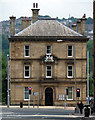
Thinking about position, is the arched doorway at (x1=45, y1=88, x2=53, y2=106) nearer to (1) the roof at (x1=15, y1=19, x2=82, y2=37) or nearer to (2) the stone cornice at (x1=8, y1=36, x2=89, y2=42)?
(2) the stone cornice at (x1=8, y1=36, x2=89, y2=42)

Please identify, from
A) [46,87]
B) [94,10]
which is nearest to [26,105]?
[46,87]

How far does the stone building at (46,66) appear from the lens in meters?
83.4

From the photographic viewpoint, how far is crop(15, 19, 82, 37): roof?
8469cm

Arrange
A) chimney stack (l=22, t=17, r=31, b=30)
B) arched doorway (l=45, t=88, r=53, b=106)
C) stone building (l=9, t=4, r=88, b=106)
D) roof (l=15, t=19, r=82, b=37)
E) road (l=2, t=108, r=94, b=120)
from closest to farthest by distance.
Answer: road (l=2, t=108, r=94, b=120), stone building (l=9, t=4, r=88, b=106), arched doorway (l=45, t=88, r=53, b=106), roof (l=15, t=19, r=82, b=37), chimney stack (l=22, t=17, r=31, b=30)

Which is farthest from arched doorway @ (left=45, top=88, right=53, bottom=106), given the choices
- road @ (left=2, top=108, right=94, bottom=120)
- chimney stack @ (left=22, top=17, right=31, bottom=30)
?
road @ (left=2, top=108, right=94, bottom=120)

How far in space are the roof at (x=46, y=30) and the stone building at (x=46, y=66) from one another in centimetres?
41

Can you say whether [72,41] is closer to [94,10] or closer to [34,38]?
[34,38]

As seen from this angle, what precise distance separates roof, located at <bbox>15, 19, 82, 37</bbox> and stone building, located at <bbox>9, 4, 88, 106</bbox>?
41 centimetres

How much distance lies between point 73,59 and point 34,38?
692cm

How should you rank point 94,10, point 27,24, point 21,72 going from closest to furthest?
point 94,10, point 21,72, point 27,24

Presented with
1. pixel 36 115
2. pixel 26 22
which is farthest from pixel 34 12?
pixel 36 115

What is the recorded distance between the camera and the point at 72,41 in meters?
83.9

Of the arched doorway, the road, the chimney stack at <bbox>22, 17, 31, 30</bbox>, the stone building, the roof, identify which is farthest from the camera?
the chimney stack at <bbox>22, 17, 31, 30</bbox>

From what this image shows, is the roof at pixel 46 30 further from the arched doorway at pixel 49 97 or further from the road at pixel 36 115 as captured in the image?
the road at pixel 36 115
